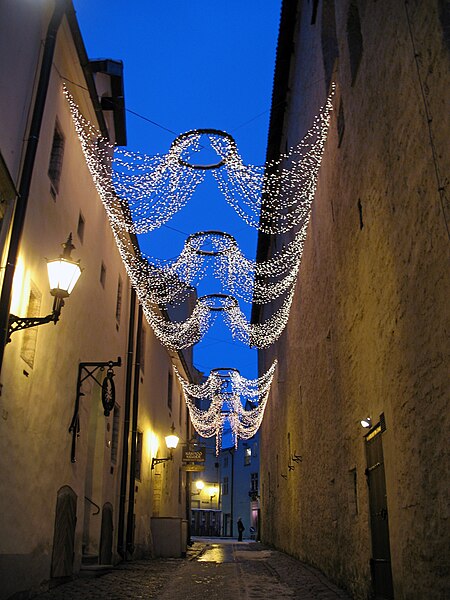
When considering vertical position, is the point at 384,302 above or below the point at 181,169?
below

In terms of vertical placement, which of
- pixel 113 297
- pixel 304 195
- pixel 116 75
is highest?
pixel 116 75

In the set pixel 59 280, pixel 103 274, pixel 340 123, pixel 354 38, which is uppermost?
pixel 354 38

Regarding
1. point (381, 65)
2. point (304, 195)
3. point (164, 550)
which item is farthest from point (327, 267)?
point (164, 550)

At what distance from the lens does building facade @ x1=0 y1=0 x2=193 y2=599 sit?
23.2 feet

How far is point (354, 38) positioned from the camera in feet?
27.7

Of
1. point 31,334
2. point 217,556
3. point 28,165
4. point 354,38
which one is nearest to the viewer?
point 28,165

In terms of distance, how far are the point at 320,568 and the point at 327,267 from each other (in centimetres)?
587

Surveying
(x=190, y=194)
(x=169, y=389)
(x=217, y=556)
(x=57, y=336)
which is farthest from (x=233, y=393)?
(x=57, y=336)

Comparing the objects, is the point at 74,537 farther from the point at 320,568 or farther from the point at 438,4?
the point at 438,4

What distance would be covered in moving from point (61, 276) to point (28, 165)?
5.39ft

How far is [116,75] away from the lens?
1342 cm

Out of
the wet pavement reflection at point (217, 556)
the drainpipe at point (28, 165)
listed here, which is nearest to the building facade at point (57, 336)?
the drainpipe at point (28, 165)

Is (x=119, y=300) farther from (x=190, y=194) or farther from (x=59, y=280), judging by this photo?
(x=59, y=280)

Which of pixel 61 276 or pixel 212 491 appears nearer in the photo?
pixel 61 276
